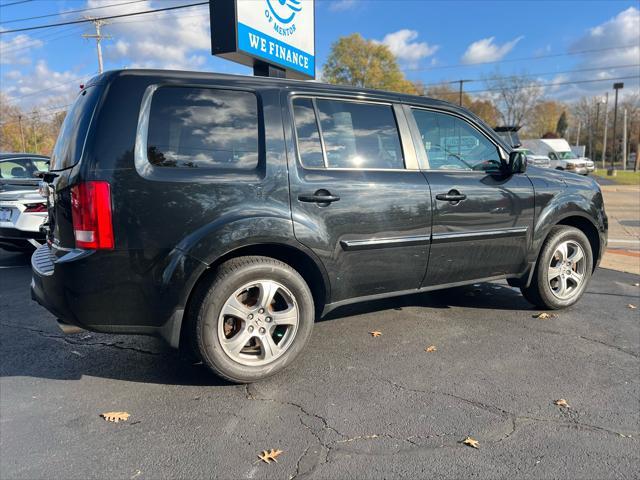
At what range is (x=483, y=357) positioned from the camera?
3695 mm

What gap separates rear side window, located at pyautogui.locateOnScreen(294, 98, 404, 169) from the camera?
11.1 feet

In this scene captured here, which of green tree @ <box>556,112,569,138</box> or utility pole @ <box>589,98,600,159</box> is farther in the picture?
green tree @ <box>556,112,569,138</box>

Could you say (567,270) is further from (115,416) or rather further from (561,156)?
(561,156)

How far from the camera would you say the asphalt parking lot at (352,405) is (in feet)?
7.97

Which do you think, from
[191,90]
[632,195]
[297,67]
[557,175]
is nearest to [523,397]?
[557,175]

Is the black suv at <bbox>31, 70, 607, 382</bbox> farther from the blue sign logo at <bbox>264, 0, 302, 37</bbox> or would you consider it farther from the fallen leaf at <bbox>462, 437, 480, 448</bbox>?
the blue sign logo at <bbox>264, 0, 302, 37</bbox>

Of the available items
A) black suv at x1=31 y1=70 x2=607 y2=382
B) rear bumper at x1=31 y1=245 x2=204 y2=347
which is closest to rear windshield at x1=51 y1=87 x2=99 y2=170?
black suv at x1=31 y1=70 x2=607 y2=382

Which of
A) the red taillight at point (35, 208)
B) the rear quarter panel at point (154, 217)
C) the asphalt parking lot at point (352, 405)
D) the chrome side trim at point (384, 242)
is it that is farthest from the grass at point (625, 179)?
Result: the rear quarter panel at point (154, 217)

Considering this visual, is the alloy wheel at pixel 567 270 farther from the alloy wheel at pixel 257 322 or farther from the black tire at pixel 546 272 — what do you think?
the alloy wheel at pixel 257 322

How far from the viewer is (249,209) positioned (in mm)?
3068

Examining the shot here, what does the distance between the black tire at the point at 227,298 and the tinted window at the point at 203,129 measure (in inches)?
25.7

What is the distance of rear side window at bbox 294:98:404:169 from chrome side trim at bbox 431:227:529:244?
638 mm

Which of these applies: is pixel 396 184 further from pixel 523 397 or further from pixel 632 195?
pixel 632 195

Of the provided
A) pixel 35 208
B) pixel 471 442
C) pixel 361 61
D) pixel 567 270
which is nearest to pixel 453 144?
pixel 567 270
